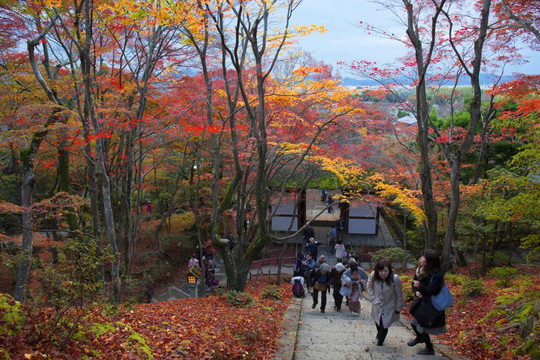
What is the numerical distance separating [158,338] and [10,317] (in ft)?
5.02

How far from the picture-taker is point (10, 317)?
3506 mm

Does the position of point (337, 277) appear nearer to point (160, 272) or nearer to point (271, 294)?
point (271, 294)

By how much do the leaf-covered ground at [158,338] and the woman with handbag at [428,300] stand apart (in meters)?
1.92

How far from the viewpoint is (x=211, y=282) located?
46.9 feet

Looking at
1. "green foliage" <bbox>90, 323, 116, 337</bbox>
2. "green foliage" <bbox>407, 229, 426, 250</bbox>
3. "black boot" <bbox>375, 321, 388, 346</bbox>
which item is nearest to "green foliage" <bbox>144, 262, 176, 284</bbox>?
"green foliage" <bbox>407, 229, 426, 250</bbox>

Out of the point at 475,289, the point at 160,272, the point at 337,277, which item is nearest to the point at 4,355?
the point at 337,277

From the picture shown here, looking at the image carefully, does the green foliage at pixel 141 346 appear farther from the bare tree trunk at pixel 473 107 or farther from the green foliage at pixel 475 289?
the green foliage at pixel 475 289

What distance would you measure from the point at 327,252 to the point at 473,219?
27.5ft

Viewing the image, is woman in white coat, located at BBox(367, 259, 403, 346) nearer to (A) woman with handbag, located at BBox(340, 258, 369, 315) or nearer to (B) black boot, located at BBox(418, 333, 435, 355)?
(B) black boot, located at BBox(418, 333, 435, 355)

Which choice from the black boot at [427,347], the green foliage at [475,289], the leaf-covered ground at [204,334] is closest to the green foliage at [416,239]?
the green foliage at [475,289]

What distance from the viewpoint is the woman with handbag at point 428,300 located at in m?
4.72

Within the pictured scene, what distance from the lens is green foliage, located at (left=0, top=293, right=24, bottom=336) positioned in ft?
10.9

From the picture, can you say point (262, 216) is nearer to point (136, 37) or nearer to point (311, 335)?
point (311, 335)

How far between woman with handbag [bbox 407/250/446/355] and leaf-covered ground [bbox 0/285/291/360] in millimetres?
1916
